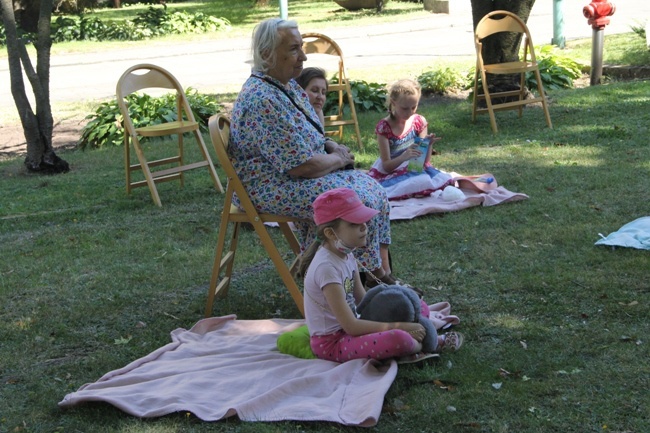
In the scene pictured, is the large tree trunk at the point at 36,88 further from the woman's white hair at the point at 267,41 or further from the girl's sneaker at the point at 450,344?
the girl's sneaker at the point at 450,344

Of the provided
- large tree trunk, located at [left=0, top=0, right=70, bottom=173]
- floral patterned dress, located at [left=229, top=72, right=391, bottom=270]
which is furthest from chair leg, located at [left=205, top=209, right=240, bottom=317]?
large tree trunk, located at [left=0, top=0, right=70, bottom=173]

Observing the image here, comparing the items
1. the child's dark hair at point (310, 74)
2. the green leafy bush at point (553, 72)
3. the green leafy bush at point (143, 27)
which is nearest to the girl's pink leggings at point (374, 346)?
the child's dark hair at point (310, 74)

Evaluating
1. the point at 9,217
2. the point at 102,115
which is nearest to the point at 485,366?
the point at 9,217

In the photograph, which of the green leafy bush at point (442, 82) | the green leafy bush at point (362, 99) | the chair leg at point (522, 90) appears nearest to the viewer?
the chair leg at point (522, 90)

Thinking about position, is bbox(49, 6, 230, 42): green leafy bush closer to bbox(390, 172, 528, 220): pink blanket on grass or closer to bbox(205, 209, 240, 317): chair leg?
bbox(390, 172, 528, 220): pink blanket on grass

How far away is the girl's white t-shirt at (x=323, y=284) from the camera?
3746 mm

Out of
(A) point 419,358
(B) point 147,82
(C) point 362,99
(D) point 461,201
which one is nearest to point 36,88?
(B) point 147,82

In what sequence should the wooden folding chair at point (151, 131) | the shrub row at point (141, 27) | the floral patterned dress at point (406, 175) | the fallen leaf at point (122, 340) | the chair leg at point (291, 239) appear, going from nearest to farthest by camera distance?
the fallen leaf at point (122, 340) → the chair leg at point (291, 239) → the floral patterned dress at point (406, 175) → the wooden folding chair at point (151, 131) → the shrub row at point (141, 27)

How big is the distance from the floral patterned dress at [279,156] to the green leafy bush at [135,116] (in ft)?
19.0

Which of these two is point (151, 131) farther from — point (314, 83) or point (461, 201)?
point (461, 201)

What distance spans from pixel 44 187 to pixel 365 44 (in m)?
11.0

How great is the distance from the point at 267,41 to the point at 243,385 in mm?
1793

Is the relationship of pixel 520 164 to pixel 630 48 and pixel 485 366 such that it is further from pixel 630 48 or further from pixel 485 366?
pixel 630 48

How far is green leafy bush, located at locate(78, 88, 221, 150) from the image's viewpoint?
1020 cm
